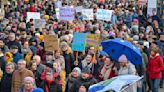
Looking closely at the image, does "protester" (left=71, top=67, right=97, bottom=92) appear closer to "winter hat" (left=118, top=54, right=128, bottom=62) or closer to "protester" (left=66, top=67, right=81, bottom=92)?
"protester" (left=66, top=67, right=81, bottom=92)

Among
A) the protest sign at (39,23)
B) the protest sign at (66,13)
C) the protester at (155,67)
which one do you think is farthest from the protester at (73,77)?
the protest sign at (39,23)

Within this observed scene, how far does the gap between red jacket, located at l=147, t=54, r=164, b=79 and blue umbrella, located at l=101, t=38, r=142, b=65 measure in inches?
77.5

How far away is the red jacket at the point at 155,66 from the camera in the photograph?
1340 cm

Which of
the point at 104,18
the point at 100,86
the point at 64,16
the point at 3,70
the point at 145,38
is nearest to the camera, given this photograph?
the point at 100,86

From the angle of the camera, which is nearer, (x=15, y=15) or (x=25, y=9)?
(x=15, y=15)

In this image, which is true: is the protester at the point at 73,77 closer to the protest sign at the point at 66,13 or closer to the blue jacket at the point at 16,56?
the blue jacket at the point at 16,56

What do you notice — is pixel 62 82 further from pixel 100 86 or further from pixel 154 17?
pixel 154 17

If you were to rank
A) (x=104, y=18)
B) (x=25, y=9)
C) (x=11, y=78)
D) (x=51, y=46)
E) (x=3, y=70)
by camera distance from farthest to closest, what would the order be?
1. (x=25, y=9)
2. (x=104, y=18)
3. (x=51, y=46)
4. (x=3, y=70)
5. (x=11, y=78)

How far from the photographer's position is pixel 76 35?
48.1ft

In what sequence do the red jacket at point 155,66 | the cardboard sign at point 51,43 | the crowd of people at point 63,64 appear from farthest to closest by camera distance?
the cardboard sign at point 51,43 → the red jacket at point 155,66 → the crowd of people at point 63,64

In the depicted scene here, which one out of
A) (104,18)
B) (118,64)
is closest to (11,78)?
(118,64)

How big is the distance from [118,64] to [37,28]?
8452mm

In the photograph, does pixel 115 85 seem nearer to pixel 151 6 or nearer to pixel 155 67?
pixel 155 67

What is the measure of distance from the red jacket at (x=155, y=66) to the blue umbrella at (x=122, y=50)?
1968 mm
